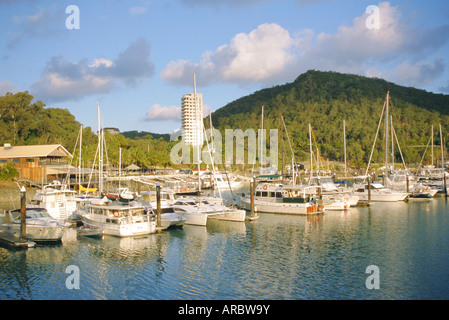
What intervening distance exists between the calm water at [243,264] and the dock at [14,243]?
75cm

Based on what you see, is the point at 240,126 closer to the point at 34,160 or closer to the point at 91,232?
the point at 34,160

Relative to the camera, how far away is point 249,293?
65.4 ft

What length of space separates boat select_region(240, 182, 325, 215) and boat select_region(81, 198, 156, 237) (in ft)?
54.6

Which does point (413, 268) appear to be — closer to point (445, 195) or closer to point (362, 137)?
point (445, 195)

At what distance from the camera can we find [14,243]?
28.0 metres

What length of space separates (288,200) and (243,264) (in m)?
20.9

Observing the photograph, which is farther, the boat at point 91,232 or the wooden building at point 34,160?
the wooden building at point 34,160

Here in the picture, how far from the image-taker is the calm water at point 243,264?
2022cm

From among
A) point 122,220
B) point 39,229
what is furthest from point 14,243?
point 122,220

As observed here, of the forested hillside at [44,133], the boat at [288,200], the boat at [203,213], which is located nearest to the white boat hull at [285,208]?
the boat at [288,200]

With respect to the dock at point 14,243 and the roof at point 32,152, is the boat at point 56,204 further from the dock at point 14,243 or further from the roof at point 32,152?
the roof at point 32,152
